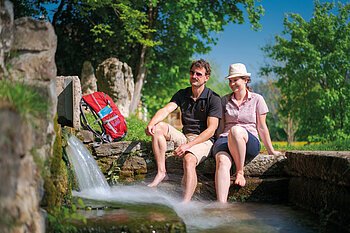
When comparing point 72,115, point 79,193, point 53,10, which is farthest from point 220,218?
point 53,10

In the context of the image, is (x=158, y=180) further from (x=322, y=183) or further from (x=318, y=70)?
(x=318, y=70)

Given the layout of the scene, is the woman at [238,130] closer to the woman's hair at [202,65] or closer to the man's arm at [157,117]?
the woman's hair at [202,65]

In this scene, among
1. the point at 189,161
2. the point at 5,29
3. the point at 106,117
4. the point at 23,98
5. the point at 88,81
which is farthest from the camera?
the point at 88,81

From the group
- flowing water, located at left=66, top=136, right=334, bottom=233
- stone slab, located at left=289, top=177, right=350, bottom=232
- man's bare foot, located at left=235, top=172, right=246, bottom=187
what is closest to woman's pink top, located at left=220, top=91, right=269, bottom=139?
man's bare foot, located at left=235, top=172, right=246, bottom=187

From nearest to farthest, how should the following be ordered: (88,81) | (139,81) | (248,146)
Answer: (248,146) → (88,81) → (139,81)

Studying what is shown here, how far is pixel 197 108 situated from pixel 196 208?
132 cm

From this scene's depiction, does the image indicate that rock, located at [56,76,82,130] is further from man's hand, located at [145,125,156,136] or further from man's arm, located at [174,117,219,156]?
man's arm, located at [174,117,219,156]

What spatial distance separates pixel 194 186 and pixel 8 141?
123 inches

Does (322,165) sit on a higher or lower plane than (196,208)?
higher

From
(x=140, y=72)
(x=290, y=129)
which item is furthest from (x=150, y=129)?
(x=290, y=129)

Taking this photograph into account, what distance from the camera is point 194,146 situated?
5496 millimetres

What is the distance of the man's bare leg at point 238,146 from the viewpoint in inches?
205

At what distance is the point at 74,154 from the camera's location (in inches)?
208

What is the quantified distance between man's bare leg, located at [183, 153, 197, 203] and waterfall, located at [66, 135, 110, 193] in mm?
864
